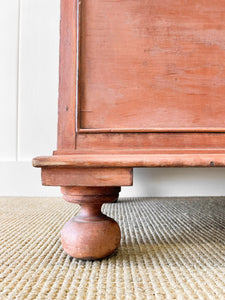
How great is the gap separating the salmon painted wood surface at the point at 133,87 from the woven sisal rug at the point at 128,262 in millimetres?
40

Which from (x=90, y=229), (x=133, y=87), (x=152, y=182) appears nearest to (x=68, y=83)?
(x=133, y=87)

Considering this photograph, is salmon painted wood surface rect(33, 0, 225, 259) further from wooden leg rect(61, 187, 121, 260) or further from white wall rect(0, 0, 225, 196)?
white wall rect(0, 0, 225, 196)

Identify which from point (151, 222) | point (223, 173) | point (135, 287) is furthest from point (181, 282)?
point (223, 173)

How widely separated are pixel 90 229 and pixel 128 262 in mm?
67

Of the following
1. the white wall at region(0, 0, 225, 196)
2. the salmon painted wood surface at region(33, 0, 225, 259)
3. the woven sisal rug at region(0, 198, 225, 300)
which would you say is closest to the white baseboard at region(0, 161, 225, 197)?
the white wall at region(0, 0, 225, 196)

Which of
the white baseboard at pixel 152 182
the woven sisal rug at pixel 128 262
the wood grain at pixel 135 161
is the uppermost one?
the wood grain at pixel 135 161

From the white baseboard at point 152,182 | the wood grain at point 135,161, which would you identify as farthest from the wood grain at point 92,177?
the white baseboard at point 152,182

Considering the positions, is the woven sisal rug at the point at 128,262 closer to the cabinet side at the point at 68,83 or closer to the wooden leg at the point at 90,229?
the wooden leg at the point at 90,229

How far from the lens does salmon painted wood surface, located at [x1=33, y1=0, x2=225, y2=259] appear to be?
1.39 feet

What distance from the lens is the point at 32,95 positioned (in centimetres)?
114

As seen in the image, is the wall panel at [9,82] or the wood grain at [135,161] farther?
the wall panel at [9,82]

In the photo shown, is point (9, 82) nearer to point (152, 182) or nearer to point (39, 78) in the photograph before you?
point (39, 78)

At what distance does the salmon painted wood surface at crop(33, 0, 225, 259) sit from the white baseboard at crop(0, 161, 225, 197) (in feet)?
2.22

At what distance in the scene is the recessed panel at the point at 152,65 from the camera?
430 millimetres
